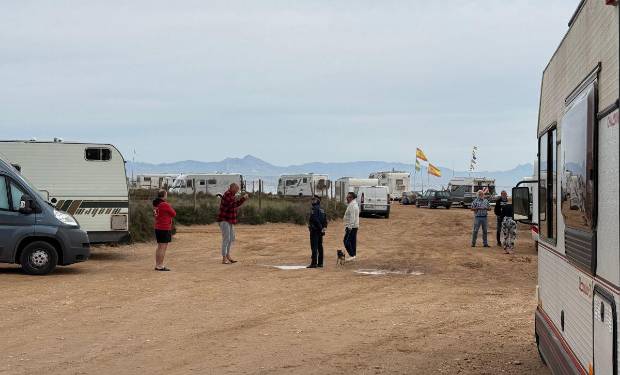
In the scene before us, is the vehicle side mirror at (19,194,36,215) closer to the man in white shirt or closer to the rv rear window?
the rv rear window

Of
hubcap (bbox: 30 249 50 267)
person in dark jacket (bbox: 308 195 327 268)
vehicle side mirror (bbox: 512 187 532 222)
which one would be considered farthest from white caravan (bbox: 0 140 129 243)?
vehicle side mirror (bbox: 512 187 532 222)

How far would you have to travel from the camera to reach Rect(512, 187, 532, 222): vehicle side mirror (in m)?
7.75

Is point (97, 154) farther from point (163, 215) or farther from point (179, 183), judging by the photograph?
point (179, 183)

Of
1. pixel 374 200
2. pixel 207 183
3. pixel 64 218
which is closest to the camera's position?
pixel 64 218

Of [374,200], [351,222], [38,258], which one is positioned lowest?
[38,258]

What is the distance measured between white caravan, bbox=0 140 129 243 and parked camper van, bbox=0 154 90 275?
8.62ft

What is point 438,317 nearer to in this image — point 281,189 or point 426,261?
point 426,261

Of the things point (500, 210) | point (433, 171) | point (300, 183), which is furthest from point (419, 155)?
point (500, 210)

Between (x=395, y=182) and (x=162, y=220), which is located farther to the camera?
(x=395, y=182)

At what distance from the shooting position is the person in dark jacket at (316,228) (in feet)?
56.3

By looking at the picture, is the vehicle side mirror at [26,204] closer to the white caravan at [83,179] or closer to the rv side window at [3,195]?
the rv side window at [3,195]

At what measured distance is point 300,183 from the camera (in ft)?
205

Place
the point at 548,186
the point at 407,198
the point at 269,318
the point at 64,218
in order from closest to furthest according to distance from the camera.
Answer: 1. the point at 548,186
2. the point at 269,318
3. the point at 64,218
4. the point at 407,198

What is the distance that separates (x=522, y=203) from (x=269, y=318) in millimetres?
4154
